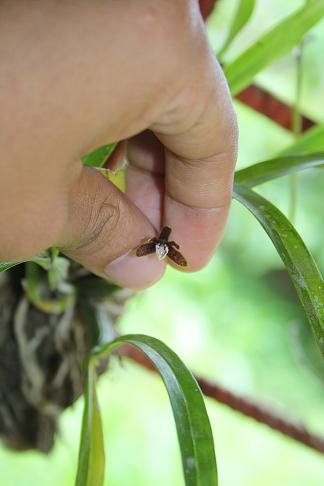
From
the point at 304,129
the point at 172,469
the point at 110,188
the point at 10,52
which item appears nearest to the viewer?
the point at 10,52

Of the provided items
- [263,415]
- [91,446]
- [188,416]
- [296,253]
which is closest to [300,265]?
[296,253]

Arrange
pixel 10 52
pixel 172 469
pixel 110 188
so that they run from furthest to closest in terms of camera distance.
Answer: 1. pixel 172 469
2. pixel 110 188
3. pixel 10 52

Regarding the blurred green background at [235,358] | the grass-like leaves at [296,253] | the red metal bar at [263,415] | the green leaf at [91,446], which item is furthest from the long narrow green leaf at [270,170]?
the blurred green background at [235,358]

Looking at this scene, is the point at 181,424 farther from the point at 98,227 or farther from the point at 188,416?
the point at 98,227

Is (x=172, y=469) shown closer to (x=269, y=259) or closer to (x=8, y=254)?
(x=269, y=259)

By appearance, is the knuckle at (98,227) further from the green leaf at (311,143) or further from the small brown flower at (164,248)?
the green leaf at (311,143)

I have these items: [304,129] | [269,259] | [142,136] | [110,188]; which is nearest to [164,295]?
[269,259]
